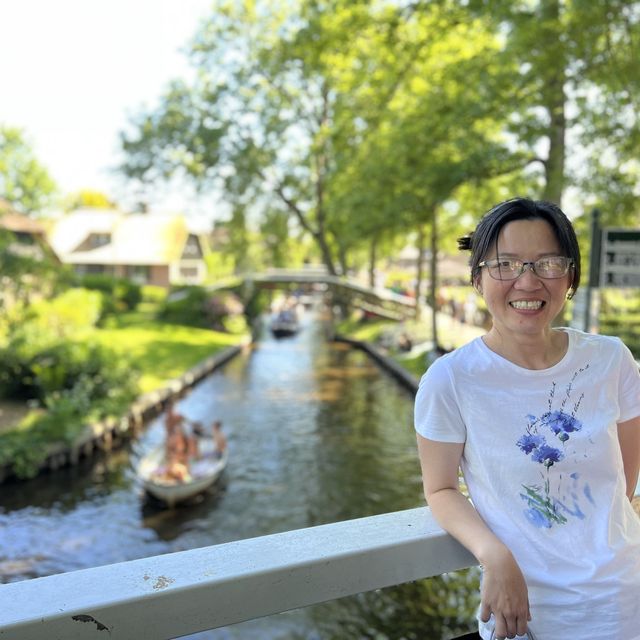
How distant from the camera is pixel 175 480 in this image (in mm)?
12891

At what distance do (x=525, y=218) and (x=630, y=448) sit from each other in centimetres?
63

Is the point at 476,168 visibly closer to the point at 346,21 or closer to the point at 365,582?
the point at 346,21

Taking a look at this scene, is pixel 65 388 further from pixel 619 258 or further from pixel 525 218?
pixel 525 218

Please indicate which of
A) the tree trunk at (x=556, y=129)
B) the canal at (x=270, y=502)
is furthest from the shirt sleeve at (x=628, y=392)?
the tree trunk at (x=556, y=129)

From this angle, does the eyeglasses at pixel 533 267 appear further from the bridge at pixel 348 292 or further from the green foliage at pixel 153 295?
the green foliage at pixel 153 295

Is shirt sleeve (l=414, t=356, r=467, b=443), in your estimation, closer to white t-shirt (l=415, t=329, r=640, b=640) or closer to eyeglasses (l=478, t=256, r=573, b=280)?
white t-shirt (l=415, t=329, r=640, b=640)

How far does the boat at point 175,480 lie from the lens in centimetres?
1274

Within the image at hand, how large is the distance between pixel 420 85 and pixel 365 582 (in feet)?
79.8

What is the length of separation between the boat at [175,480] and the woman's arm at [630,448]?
39.0 feet

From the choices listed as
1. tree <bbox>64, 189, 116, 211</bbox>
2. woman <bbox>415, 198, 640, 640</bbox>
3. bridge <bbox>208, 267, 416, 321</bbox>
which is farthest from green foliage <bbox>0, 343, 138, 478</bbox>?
tree <bbox>64, 189, 116, 211</bbox>

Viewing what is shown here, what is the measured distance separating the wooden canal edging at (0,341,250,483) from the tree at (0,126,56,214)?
3297cm

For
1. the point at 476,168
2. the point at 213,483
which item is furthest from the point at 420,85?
the point at 213,483

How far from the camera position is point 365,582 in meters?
1.42

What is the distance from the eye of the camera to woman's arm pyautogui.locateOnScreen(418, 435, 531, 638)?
1387mm
